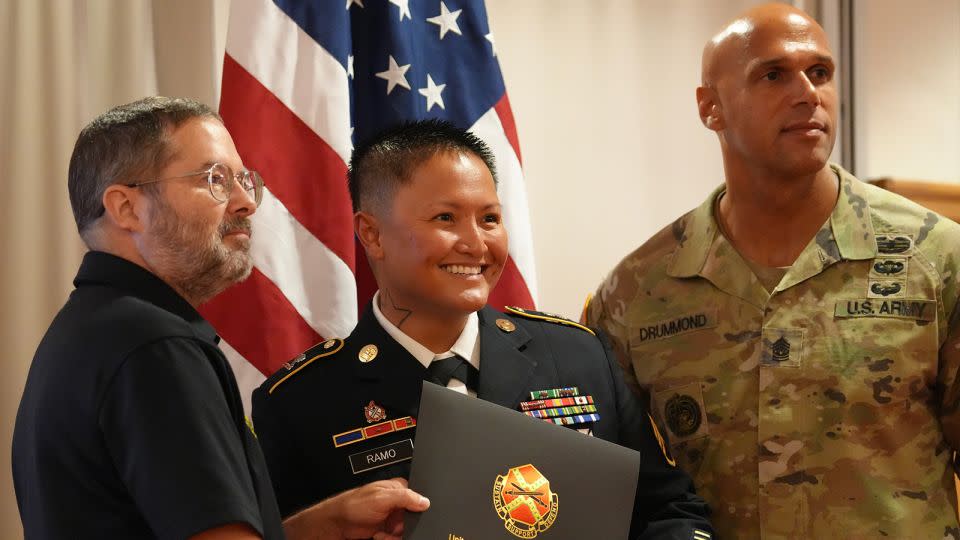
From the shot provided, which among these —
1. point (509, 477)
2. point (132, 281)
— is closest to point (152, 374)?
point (132, 281)

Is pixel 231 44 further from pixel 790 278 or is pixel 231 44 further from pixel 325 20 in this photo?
pixel 790 278

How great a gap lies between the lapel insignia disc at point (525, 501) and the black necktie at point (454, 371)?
300 millimetres

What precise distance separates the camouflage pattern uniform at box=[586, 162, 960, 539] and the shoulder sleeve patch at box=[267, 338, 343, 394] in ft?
2.31

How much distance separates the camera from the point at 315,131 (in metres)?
2.59

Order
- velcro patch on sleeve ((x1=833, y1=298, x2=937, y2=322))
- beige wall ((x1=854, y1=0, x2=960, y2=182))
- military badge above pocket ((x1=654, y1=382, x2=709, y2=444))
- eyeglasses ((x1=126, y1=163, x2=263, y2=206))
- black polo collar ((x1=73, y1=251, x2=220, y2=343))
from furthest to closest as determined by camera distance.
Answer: beige wall ((x1=854, y1=0, x2=960, y2=182)) → military badge above pocket ((x1=654, y1=382, x2=709, y2=444)) → velcro patch on sleeve ((x1=833, y1=298, x2=937, y2=322)) → eyeglasses ((x1=126, y1=163, x2=263, y2=206)) → black polo collar ((x1=73, y1=251, x2=220, y2=343))


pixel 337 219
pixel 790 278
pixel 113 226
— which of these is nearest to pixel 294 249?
pixel 337 219

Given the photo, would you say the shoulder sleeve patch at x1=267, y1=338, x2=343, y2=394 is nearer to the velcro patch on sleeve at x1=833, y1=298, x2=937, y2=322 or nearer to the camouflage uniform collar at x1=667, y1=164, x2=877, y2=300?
the camouflage uniform collar at x1=667, y1=164, x2=877, y2=300

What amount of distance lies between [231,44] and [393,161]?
860 millimetres

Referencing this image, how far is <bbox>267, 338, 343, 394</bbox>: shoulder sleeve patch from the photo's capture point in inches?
74.5

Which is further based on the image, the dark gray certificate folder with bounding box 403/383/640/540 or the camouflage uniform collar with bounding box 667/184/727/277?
the camouflage uniform collar with bounding box 667/184/727/277

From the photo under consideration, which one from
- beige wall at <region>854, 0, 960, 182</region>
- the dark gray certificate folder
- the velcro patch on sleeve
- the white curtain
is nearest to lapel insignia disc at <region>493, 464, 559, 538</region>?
the dark gray certificate folder

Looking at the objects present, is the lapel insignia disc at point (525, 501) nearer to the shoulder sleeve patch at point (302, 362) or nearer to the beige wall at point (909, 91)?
the shoulder sleeve patch at point (302, 362)

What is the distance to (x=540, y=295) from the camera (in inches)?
136

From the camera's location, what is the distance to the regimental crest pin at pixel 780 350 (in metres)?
2.11
